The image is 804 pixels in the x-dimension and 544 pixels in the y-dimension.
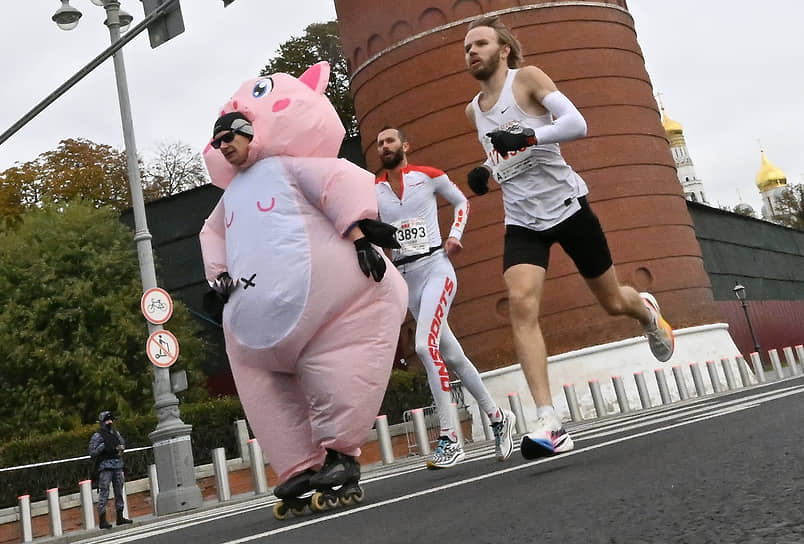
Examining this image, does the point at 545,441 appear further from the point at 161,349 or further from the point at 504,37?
the point at 161,349

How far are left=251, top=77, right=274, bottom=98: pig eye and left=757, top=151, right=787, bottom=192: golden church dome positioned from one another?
114 meters

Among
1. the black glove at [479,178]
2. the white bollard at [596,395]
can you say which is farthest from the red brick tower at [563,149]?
the black glove at [479,178]

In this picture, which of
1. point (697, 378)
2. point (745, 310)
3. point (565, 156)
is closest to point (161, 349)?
point (697, 378)

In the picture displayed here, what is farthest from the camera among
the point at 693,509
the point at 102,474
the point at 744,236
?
the point at 744,236

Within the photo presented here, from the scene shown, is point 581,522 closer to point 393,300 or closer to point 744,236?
point 393,300

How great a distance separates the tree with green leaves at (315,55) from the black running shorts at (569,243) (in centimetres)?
3621

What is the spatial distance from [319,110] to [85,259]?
22193mm

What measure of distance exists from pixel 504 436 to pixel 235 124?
2367 mm

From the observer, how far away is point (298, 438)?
498cm

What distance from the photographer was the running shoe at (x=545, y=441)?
15.3 feet

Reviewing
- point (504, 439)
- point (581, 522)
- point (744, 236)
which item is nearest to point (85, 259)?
point (504, 439)

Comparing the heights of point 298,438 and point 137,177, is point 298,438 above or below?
below

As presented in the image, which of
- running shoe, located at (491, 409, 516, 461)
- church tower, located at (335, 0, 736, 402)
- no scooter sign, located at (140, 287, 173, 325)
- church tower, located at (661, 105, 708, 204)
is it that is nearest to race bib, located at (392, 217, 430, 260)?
running shoe, located at (491, 409, 516, 461)

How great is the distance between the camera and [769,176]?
11200 centimetres
